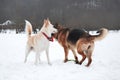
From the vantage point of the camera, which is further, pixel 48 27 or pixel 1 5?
pixel 1 5

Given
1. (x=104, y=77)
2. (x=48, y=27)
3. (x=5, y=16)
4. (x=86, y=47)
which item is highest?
(x=5, y=16)

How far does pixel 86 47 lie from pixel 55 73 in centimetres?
150

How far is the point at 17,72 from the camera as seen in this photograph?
23.2 ft

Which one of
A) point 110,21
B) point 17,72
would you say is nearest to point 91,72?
point 17,72

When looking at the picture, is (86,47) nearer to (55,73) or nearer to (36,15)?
(55,73)

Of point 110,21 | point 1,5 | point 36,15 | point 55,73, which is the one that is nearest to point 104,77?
point 55,73

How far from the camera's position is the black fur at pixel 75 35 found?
8102 mm

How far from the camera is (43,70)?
7316mm

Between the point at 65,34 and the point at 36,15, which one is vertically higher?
the point at 36,15

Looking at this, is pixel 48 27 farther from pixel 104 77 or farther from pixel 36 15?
pixel 36 15

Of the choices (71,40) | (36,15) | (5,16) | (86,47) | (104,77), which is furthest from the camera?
(5,16)

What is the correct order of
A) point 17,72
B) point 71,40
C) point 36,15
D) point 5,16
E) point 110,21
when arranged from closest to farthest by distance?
1. point 17,72
2. point 71,40
3. point 110,21
4. point 36,15
5. point 5,16

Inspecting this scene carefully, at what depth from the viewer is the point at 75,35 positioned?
27.0ft

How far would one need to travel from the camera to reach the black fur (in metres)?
8.10
